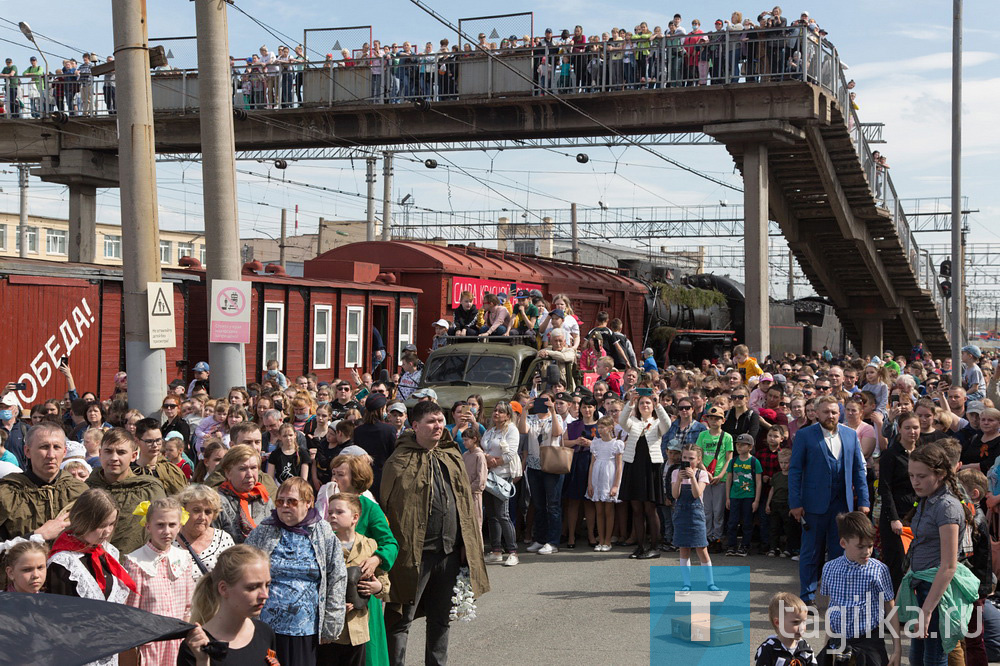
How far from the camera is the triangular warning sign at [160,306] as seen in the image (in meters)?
10.6

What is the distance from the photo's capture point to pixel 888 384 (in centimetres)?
1456

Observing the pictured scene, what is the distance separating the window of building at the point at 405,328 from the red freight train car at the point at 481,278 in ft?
2.35

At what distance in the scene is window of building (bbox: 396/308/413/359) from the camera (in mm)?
23156

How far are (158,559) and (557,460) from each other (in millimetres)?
6999

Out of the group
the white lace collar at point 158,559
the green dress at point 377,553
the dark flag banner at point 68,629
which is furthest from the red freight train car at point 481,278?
the dark flag banner at point 68,629

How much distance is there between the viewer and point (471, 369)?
50.8 feet

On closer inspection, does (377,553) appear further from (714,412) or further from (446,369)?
(446,369)

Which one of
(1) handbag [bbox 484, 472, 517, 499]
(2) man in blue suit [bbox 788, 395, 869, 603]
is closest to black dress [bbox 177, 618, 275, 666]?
(2) man in blue suit [bbox 788, 395, 869, 603]

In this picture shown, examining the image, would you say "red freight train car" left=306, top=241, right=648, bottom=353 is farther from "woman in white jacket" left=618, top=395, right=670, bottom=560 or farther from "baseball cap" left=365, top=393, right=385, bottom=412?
"baseball cap" left=365, top=393, right=385, bottom=412

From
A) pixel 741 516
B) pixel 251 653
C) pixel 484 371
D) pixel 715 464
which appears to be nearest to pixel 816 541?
pixel 715 464

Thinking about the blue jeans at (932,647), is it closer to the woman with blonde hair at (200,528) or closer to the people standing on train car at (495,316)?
the woman with blonde hair at (200,528)

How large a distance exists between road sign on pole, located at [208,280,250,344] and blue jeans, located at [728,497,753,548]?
5.81 metres

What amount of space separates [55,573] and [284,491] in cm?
115

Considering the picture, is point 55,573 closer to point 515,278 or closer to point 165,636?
point 165,636
